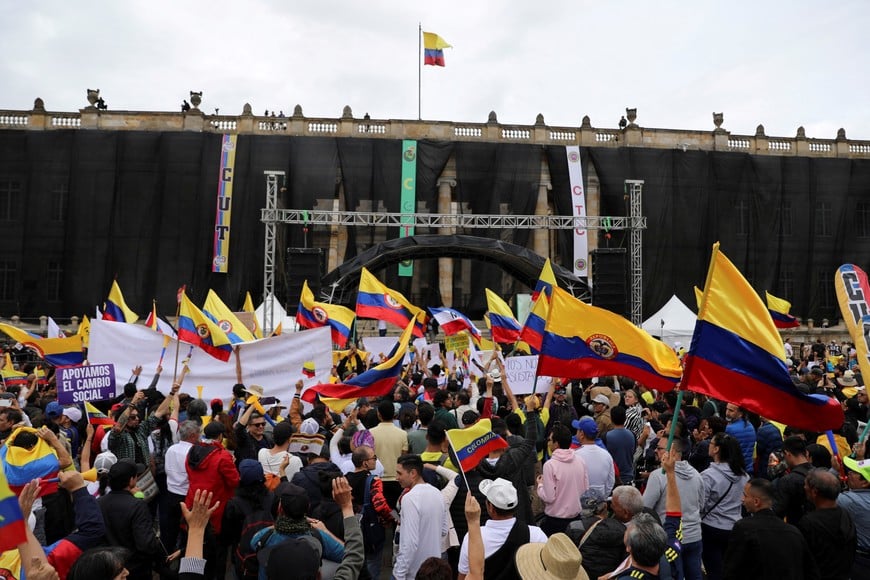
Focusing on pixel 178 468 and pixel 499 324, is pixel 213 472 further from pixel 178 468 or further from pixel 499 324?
pixel 499 324

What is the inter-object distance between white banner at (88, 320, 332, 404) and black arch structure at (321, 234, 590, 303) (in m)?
13.3

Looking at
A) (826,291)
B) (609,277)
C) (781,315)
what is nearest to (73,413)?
(781,315)

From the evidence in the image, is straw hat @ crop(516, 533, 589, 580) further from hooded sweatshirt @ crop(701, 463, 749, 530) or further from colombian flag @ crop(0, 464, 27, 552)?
hooded sweatshirt @ crop(701, 463, 749, 530)

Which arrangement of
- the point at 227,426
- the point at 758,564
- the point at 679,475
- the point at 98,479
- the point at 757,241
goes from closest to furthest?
the point at 758,564, the point at 679,475, the point at 98,479, the point at 227,426, the point at 757,241

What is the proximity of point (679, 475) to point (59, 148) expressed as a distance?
1212 inches

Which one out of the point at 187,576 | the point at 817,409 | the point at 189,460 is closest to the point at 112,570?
the point at 187,576

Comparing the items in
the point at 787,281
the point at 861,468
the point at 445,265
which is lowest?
the point at 861,468

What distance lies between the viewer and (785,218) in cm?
3212

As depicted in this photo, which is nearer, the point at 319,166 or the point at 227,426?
the point at 227,426

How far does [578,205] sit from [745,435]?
24575 mm

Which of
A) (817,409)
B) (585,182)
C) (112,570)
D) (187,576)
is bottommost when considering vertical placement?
(187,576)

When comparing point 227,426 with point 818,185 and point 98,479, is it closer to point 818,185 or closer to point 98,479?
point 98,479

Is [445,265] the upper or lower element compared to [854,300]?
upper

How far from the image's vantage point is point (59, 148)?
29469 millimetres
